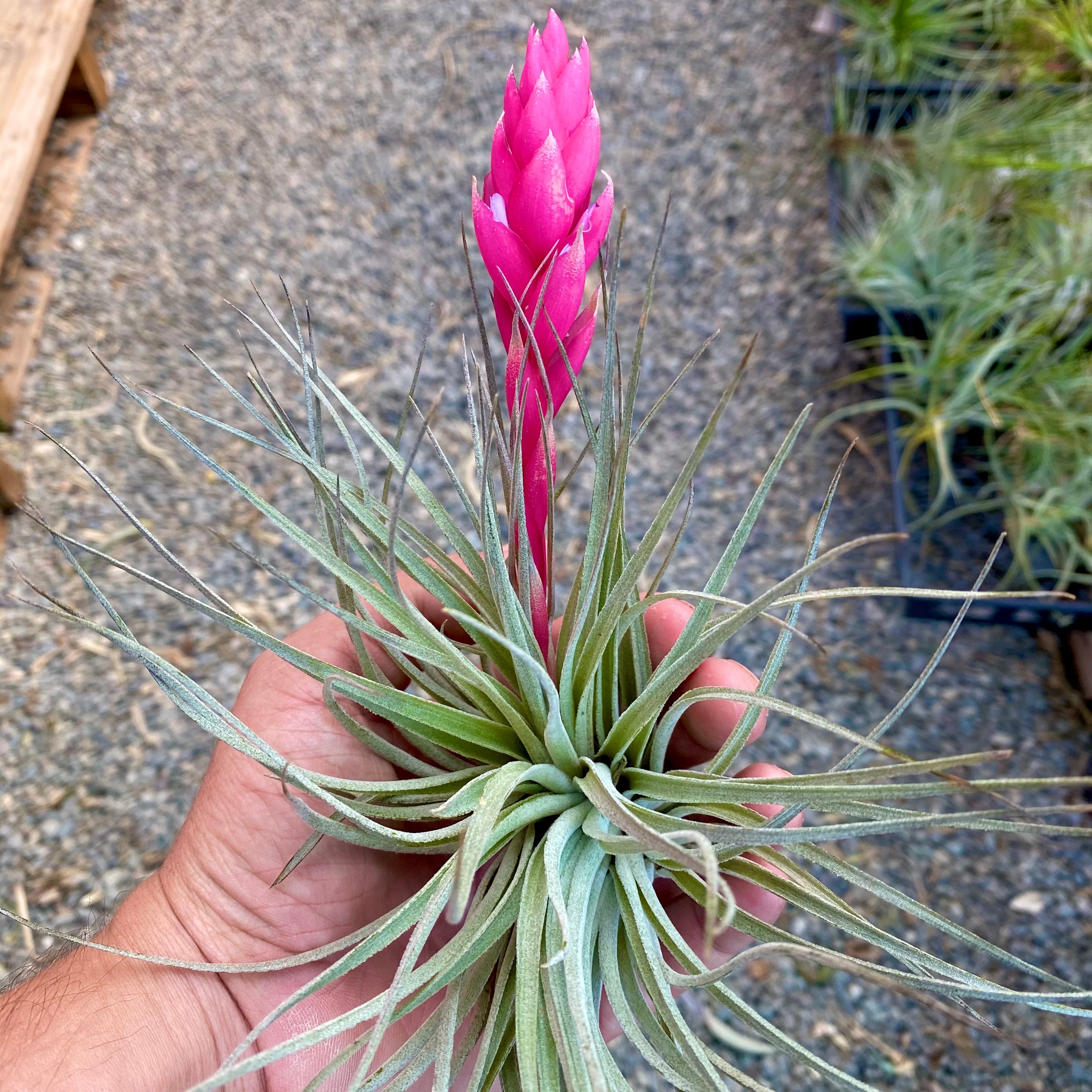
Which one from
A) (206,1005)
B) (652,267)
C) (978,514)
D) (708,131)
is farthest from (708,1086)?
(708,131)

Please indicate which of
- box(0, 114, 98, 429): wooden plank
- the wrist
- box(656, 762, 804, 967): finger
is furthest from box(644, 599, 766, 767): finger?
box(0, 114, 98, 429): wooden plank

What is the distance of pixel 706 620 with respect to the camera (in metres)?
0.70

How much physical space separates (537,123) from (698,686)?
0.47 m

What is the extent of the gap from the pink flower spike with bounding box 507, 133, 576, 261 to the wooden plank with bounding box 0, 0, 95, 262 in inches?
53.2

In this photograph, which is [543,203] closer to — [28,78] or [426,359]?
[426,359]

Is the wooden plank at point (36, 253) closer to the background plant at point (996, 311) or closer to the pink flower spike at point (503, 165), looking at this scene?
the pink flower spike at point (503, 165)

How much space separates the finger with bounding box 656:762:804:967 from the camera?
2.45ft

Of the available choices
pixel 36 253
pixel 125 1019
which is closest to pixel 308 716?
pixel 125 1019

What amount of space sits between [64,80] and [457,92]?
847 mm

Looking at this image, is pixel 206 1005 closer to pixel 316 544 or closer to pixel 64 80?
pixel 316 544

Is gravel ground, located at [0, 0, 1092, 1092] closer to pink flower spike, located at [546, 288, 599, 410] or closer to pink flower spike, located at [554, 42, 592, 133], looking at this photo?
pink flower spike, located at [546, 288, 599, 410]

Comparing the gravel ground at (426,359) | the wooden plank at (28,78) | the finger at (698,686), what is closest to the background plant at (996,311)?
the gravel ground at (426,359)

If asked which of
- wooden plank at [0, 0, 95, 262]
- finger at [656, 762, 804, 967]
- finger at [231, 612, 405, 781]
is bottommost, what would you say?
finger at [656, 762, 804, 967]

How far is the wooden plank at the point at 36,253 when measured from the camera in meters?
1.64
